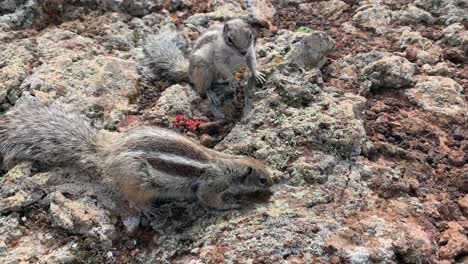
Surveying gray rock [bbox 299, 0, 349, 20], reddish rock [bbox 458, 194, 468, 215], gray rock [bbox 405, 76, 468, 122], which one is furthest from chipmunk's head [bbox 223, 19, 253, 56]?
reddish rock [bbox 458, 194, 468, 215]

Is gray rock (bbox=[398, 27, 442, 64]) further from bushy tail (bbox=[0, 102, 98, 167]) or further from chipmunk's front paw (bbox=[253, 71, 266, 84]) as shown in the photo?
bushy tail (bbox=[0, 102, 98, 167])

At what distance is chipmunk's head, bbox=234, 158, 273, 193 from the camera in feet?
16.1

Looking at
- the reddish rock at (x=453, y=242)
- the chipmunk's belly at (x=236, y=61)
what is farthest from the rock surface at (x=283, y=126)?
the chipmunk's belly at (x=236, y=61)

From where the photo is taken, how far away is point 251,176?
4973mm

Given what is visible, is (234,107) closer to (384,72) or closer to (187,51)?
(187,51)

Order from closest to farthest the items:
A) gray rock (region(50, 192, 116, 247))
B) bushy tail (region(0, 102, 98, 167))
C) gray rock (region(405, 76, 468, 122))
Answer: gray rock (region(50, 192, 116, 247)) → bushy tail (region(0, 102, 98, 167)) → gray rock (region(405, 76, 468, 122))

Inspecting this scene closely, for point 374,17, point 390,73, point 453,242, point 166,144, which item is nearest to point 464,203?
point 453,242

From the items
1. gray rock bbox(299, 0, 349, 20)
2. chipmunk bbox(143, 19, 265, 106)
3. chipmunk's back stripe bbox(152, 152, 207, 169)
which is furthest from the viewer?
gray rock bbox(299, 0, 349, 20)

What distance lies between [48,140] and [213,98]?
210 cm

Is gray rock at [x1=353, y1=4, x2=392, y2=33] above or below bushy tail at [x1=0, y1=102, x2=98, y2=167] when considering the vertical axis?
above

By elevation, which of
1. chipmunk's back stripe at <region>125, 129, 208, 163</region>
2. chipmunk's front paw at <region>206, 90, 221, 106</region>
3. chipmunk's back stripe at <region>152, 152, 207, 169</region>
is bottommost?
chipmunk's front paw at <region>206, 90, 221, 106</region>

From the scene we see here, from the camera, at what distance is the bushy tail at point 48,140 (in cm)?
513

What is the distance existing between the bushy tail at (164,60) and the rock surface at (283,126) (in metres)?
0.16

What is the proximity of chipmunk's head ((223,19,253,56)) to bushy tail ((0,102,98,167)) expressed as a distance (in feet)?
7.04
